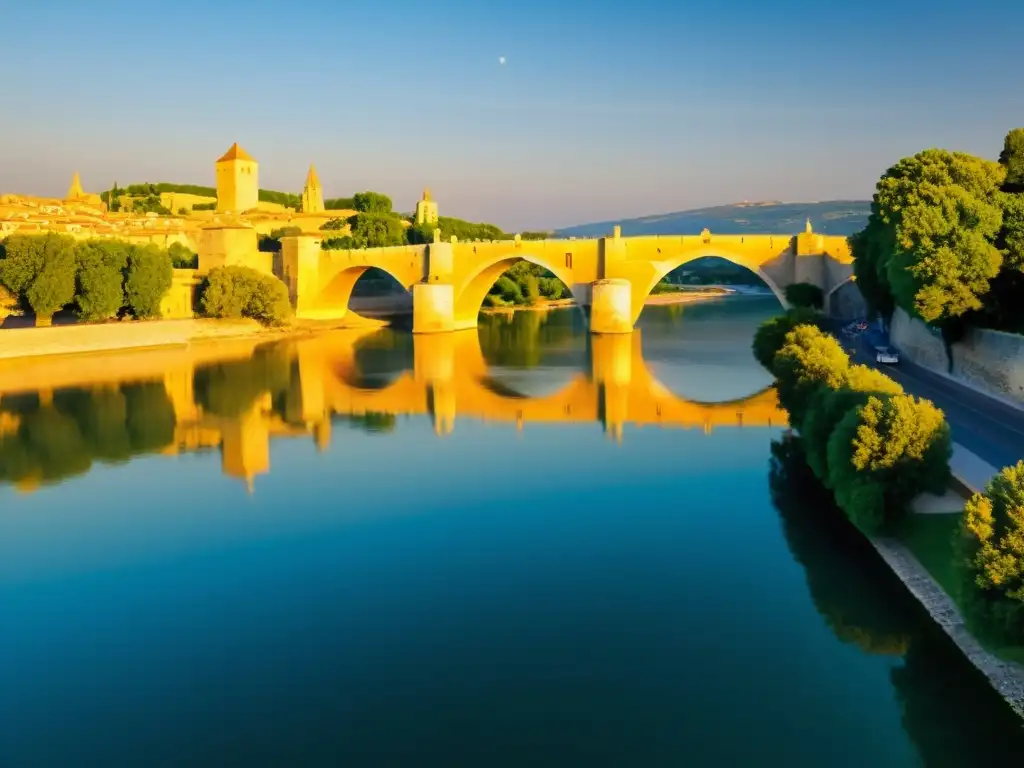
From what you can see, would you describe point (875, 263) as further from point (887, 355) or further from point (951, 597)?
point (951, 597)

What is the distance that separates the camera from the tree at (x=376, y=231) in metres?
40.7

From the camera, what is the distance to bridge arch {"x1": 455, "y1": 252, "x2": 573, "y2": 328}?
2942 cm

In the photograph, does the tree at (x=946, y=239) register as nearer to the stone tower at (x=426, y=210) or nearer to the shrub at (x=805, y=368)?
the shrub at (x=805, y=368)

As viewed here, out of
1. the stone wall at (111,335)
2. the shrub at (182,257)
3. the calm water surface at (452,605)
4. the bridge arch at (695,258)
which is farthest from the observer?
the shrub at (182,257)

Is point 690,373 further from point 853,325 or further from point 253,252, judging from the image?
point 253,252

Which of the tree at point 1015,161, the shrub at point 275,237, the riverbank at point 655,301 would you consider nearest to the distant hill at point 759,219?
the riverbank at point 655,301

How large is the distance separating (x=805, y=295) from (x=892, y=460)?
56.1ft

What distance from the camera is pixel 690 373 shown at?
21438mm

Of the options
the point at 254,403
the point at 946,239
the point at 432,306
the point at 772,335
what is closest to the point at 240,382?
the point at 254,403

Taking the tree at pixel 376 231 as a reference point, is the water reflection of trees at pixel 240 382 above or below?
below

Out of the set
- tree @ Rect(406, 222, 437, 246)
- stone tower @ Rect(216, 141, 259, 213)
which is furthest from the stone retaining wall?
stone tower @ Rect(216, 141, 259, 213)

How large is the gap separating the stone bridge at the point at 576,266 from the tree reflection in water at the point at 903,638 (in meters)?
16.2

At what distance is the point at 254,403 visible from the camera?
18.0m

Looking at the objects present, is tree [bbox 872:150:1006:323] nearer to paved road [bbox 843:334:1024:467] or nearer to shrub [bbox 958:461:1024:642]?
paved road [bbox 843:334:1024:467]
